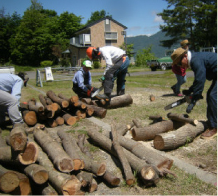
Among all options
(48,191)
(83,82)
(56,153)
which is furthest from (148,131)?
(83,82)

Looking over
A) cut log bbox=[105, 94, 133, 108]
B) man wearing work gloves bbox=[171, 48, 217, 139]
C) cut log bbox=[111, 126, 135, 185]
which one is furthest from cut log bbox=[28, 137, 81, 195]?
cut log bbox=[105, 94, 133, 108]

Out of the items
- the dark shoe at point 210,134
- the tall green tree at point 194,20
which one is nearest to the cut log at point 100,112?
the dark shoe at point 210,134

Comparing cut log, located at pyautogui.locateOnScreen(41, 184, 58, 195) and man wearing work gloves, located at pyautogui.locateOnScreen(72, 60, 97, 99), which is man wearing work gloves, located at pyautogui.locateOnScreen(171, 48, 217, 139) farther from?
man wearing work gloves, located at pyautogui.locateOnScreen(72, 60, 97, 99)

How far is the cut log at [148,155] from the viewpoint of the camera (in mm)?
3252

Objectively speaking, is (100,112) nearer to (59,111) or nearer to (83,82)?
(59,111)

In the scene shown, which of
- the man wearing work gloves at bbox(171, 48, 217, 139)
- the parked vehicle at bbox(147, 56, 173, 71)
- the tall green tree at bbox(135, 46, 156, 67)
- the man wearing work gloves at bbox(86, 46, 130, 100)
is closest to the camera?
the man wearing work gloves at bbox(171, 48, 217, 139)

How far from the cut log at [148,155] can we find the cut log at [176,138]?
1.49 ft

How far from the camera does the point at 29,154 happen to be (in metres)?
2.95

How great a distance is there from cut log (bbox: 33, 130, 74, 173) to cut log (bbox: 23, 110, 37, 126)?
1.45 metres

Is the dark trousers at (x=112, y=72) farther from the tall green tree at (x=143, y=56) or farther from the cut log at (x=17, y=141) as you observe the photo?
the tall green tree at (x=143, y=56)

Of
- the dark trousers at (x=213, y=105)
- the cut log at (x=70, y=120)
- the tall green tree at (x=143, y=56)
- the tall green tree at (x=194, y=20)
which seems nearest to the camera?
the dark trousers at (x=213, y=105)

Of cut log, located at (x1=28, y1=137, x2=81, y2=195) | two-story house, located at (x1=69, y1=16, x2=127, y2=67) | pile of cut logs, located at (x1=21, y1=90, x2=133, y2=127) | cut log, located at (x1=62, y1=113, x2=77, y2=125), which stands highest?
two-story house, located at (x1=69, y1=16, x2=127, y2=67)

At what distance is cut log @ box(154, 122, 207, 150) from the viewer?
3957mm

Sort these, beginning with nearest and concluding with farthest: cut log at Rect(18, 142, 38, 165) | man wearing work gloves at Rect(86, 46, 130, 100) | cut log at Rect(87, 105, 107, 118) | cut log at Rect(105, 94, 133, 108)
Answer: cut log at Rect(18, 142, 38, 165) → cut log at Rect(87, 105, 107, 118) → man wearing work gloves at Rect(86, 46, 130, 100) → cut log at Rect(105, 94, 133, 108)
